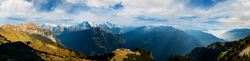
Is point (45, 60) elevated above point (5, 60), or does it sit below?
below

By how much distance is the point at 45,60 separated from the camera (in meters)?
96.0

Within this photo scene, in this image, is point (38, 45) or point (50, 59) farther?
point (38, 45)

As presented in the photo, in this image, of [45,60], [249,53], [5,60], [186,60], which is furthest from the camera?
[186,60]

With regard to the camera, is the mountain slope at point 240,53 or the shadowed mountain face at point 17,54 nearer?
the mountain slope at point 240,53

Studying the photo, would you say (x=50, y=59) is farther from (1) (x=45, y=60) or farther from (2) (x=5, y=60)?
(2) (x=5, y=60)

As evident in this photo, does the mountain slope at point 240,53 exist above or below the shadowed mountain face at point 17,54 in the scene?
above

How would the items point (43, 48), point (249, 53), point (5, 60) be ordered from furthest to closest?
point (43, 48), point (5, 60), point (249, 53)

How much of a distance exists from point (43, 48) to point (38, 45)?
18.3 metres

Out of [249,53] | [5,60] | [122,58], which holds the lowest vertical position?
[122,58]

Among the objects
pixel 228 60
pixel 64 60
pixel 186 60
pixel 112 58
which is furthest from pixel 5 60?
pixel 186 60

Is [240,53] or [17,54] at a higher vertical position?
[240,53]

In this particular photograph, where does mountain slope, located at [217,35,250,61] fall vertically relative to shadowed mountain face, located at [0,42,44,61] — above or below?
above

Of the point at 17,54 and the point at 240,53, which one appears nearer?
→ the point at 240,53

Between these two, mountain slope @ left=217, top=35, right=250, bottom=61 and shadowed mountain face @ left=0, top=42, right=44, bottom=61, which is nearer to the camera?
mountain slope @ left=217, top=35, right=250, bottom=61
